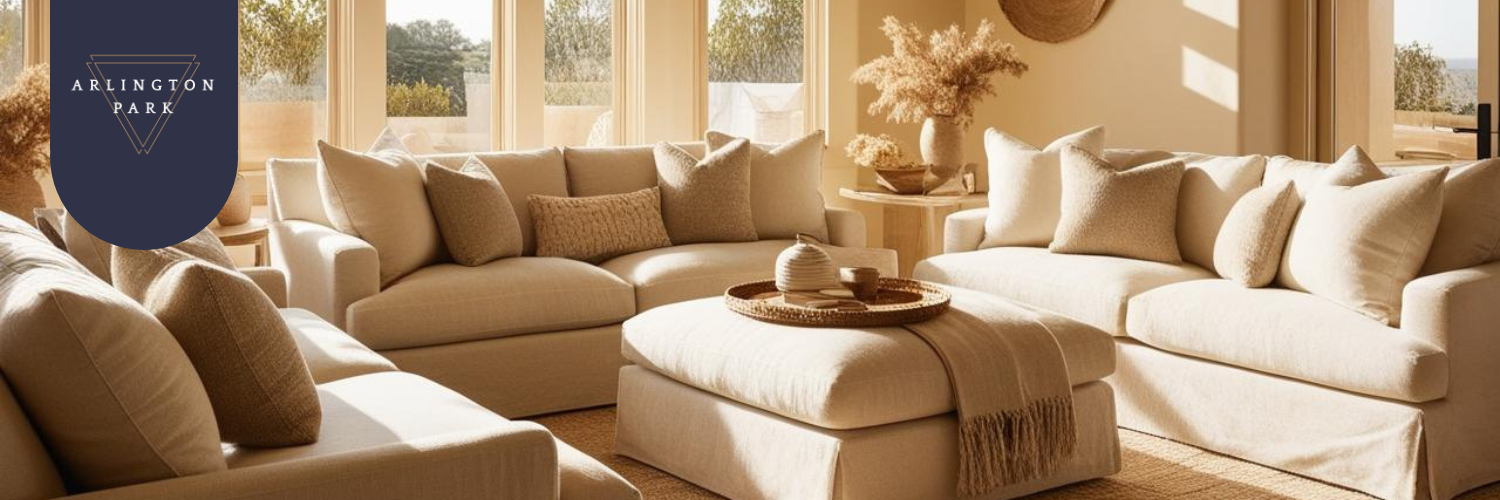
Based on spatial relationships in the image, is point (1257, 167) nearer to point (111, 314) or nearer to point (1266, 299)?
point (1266, 299)

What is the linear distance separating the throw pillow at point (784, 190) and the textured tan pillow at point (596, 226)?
17.7 inches

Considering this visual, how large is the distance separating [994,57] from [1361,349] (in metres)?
3.02

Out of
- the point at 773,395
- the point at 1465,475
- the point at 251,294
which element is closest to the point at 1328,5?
the point at 1465,475

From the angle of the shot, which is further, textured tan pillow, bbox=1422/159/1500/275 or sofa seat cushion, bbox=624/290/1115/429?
textured tan pillow, bbox=1422/159/1500/275

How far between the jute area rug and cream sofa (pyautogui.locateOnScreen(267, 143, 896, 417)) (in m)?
0.41

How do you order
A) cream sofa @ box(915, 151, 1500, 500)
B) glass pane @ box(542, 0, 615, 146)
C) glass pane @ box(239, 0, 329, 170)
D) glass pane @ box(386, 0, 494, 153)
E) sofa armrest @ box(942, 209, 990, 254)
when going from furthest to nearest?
glass pane @ box(542, 0, 615, 146), glass pane @ box(386, 0, 494, 153), glass pane @ box(239, 0, 329, 170), sofa armrest @ box(942, 209, 990, 254), cream sofa @ box(915, 151, 1500, 500)

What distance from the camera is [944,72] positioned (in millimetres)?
6336

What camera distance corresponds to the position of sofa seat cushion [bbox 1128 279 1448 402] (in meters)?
3.49

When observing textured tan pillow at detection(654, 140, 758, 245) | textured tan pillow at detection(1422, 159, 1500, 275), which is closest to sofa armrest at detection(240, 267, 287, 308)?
textured tan pillow at detection(654, 140, 758, 245)

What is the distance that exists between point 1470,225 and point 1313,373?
58 centimetres

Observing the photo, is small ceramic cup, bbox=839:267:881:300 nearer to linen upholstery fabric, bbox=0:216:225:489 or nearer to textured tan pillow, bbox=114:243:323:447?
textured tan pillow, bbox=114:243:323:447

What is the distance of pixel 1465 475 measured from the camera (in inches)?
142

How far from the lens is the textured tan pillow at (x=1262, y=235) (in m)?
4.17

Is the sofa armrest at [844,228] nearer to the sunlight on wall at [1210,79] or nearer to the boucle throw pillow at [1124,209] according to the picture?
the boucle throw pillow at [1124,209]
